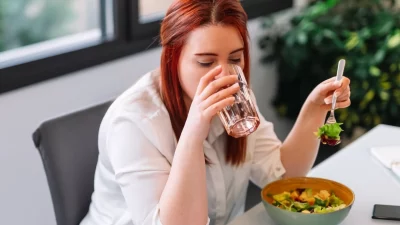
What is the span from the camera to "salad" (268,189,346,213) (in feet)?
4.56

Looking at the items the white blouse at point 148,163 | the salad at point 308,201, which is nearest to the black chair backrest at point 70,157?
the white blouse at point 148,163

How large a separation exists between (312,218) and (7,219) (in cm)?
119

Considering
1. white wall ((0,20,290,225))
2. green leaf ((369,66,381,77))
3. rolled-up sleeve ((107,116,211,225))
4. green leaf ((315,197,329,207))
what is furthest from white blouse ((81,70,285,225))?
green leaf ((369,66,381,77))

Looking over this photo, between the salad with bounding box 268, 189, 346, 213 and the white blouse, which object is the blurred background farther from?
the salad with bounding box 268, 189, 346, 213

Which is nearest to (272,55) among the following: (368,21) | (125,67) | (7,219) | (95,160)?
(368,21)

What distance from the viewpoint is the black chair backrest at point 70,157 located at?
1.47 meters

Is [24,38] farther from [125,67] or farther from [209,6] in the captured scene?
[209,6]

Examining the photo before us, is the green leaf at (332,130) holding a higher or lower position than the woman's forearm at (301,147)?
higher

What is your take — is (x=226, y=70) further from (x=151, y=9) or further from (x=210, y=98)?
(x=151, y=9)

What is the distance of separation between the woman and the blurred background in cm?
67

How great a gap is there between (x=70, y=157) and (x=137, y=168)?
202 millimetres

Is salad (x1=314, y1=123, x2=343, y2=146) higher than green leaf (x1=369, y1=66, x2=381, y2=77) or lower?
higher

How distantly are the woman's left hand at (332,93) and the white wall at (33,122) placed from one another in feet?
3.18

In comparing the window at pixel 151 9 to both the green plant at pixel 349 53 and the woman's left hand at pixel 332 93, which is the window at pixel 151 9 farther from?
the woman's left hand at pixel 332 93
